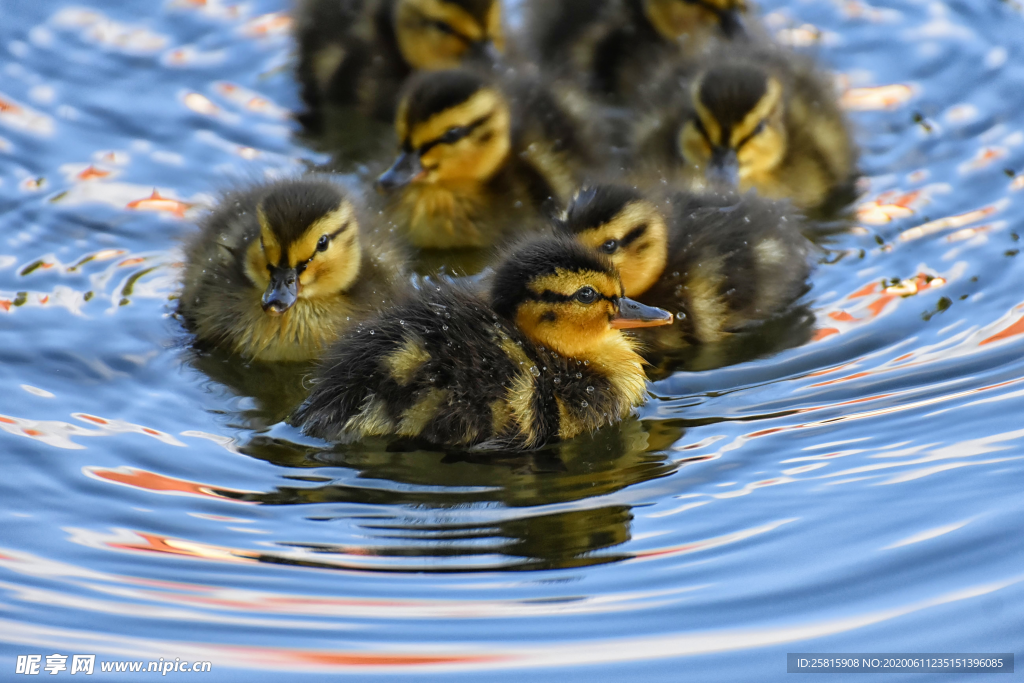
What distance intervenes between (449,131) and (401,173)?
0.21 meters

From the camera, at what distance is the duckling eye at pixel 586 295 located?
3.14 m

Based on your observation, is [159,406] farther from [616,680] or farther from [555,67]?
[555,67]

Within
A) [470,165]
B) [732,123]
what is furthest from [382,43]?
[732,123]

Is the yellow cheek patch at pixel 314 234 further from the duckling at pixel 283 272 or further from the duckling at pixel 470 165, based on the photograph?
the duckling at pixel 470 165

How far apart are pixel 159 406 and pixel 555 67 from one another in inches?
106

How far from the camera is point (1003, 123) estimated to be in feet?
16.4

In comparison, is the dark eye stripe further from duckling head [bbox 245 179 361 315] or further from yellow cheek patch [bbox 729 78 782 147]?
yellow cheek patch [bbox 729 78 782 147]

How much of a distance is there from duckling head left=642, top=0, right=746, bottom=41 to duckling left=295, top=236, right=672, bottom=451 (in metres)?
2.43

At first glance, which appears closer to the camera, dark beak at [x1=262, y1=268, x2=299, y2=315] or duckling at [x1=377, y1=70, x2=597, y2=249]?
dark beak at [x1=262, y1=268, x2=299, y2=315]

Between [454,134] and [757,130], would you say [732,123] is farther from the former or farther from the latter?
[454,134]

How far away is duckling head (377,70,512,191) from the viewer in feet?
13.9

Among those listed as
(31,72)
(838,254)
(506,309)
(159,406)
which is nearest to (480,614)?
(506,309)

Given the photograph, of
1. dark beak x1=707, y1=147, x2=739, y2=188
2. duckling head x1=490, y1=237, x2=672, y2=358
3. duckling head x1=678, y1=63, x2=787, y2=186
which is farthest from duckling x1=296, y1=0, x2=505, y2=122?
duckling head x1=490, y1=237, x2=672, y2=358

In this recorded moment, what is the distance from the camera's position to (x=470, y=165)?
4355mm
